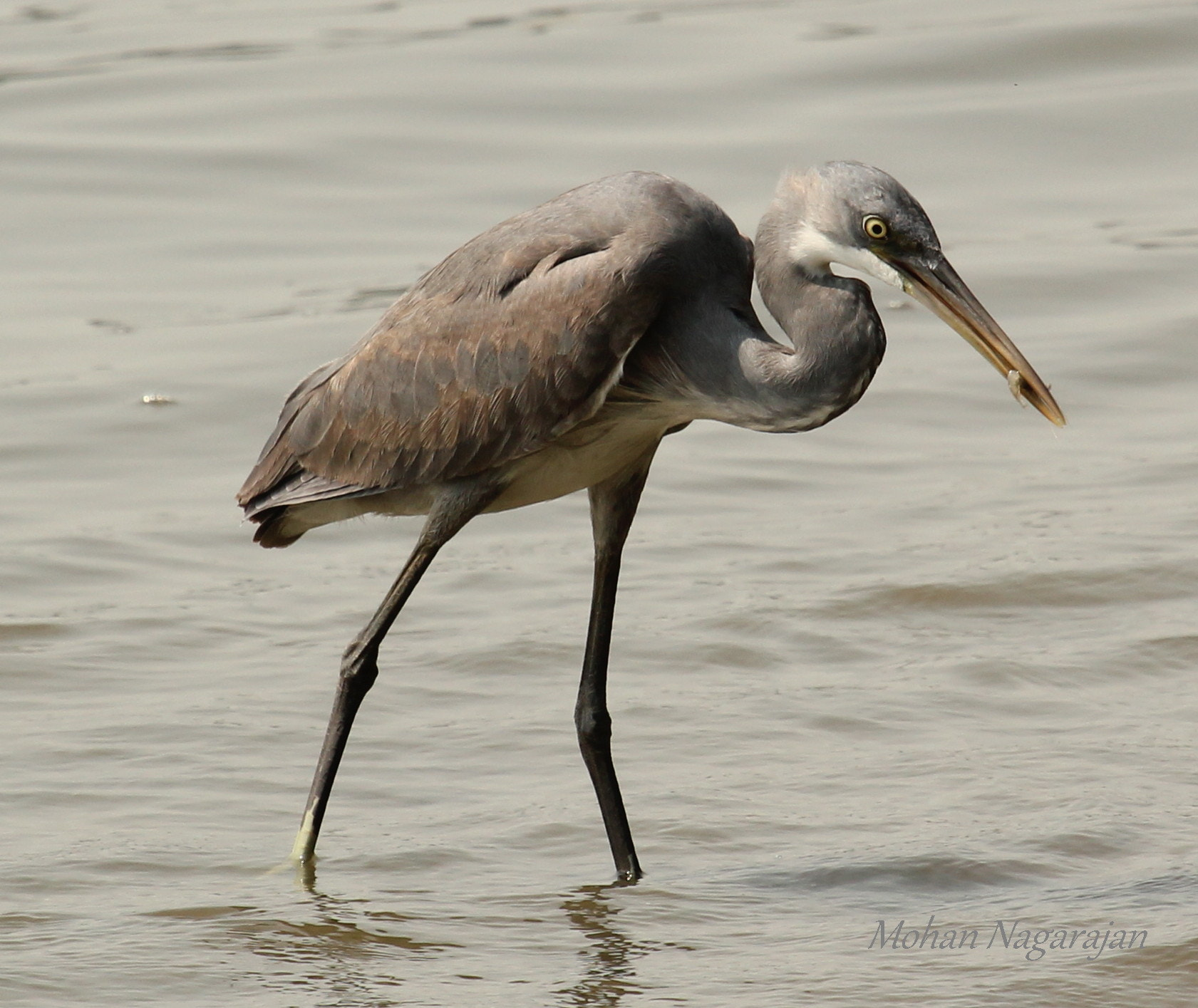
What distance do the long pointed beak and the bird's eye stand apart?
7cm

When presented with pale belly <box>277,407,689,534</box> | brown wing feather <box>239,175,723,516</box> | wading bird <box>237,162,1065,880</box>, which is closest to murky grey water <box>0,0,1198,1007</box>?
wading bird <box>237,162,1065,880</box>

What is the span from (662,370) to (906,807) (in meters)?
1.55

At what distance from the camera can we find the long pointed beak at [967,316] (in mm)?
5113

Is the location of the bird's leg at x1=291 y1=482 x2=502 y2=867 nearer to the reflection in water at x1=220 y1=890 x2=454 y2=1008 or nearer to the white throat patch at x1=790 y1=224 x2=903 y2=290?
the reflection in water at x1=220 y1=890 x2=454 y2=1008

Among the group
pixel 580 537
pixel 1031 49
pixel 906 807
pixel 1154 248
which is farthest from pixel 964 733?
pixel 1031 49

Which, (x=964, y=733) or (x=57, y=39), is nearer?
(x=964, y=733)

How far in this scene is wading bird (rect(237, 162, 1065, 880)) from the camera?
5148 mm

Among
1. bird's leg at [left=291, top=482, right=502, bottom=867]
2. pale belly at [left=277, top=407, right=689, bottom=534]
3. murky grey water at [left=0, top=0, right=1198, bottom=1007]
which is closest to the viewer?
murky grey water at [left=0, top=0, right=1198, bottom=1007]

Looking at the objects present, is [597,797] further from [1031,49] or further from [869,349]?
[1031,49]

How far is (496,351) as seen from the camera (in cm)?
552

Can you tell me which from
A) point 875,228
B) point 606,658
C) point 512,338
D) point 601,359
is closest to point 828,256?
point 875,228

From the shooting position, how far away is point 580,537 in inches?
340

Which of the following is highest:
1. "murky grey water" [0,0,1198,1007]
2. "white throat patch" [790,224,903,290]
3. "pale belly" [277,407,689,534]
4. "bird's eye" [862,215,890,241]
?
"bird's eye" [862,215,890,241]

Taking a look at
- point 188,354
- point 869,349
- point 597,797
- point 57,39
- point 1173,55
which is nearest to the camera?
point 869,349
